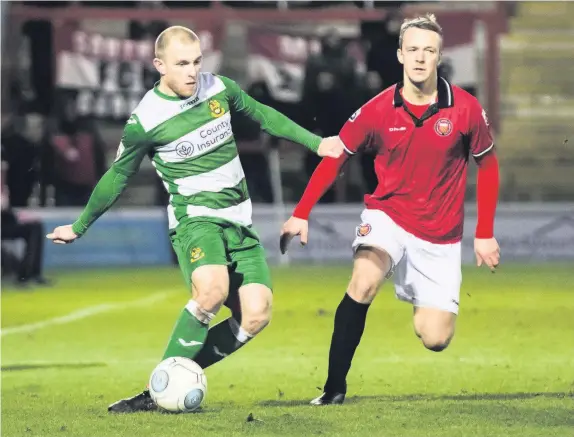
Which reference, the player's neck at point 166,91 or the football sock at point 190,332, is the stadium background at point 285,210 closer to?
the football sock at point 190,332

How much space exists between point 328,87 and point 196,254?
1515 cm

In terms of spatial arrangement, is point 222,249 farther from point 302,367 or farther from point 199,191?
point 302,367

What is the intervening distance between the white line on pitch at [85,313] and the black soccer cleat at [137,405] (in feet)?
15.7

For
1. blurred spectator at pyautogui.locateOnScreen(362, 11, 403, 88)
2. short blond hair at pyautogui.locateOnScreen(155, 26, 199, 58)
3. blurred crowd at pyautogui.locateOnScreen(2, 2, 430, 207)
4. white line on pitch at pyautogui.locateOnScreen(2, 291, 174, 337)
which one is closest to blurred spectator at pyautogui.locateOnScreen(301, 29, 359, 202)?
blurred crowd at pyautogui.locateOnScreen(2, 2, 430, 207)

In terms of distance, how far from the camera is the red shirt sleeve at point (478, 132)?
22.5 feet

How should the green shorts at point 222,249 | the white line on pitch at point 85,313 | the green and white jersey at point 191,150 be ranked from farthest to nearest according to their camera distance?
the white line on pitch at point 85,313, the green and white jersey at point 191,150, the green shorts at point 222,249

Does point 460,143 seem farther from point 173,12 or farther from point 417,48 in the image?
point 173,12

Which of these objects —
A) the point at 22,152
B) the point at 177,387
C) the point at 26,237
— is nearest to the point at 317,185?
the point at 177,387

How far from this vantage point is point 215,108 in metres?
6.86

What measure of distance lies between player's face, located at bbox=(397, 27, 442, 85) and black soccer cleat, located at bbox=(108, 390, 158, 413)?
215 centimetres

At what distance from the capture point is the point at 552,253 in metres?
18.6

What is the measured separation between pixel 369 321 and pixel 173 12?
10.8m

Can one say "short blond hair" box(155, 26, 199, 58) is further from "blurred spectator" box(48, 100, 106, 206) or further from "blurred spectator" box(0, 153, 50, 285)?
"blurred spectator" box(48, 100, 106, 206)

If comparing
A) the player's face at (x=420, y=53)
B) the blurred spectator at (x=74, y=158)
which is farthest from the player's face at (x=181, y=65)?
the blurred spectator at (x=74, y=158)
